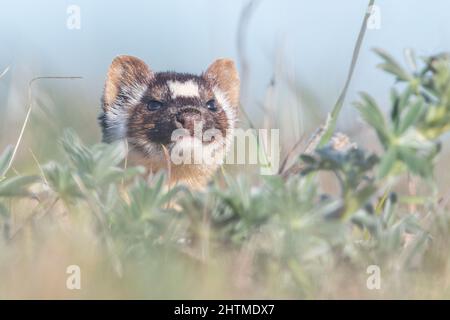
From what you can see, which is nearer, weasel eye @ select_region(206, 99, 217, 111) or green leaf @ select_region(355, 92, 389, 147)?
green leaf @ select_region(355, 92, 389, 147)

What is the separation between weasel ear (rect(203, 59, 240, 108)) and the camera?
4.49 meters

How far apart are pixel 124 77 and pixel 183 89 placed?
0.44 metres

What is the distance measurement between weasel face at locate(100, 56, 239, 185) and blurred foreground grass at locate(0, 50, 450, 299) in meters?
0.98

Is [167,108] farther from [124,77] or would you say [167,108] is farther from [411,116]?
[411,116]

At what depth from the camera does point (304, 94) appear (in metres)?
4.48

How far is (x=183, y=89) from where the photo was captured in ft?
13.4

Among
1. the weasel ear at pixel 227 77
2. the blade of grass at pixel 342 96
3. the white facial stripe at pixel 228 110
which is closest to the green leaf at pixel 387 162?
the blade of grass at pixel 342 96

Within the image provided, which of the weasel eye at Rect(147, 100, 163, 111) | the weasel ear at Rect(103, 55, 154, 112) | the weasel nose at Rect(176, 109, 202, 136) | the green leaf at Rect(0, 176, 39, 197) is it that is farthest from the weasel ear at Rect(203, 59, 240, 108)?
the green leaf at Rect(0, 176, 39, 197)

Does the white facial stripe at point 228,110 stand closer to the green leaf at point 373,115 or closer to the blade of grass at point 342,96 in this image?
the blade of grass at point 342,96

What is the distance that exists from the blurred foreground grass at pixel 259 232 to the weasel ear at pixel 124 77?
4.96 ft

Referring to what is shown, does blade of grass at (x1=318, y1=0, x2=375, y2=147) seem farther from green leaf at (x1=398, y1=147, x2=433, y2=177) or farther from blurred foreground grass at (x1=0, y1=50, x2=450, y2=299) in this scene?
green leaf at (x1=398, y1=147, x2=433, y2=177)

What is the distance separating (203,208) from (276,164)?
1.17 metres
